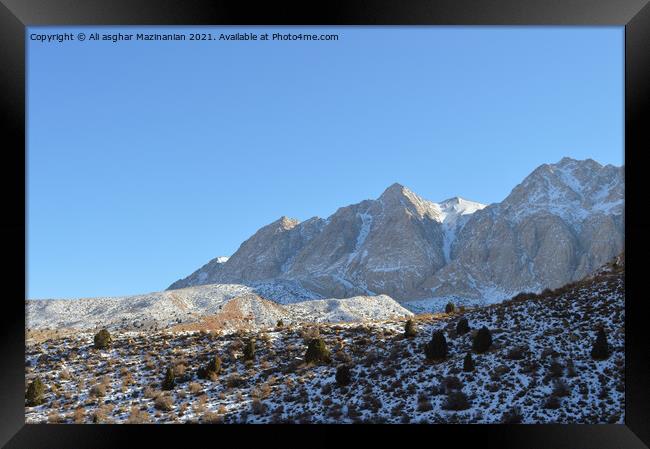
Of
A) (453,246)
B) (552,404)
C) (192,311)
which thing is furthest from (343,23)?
(453,246)

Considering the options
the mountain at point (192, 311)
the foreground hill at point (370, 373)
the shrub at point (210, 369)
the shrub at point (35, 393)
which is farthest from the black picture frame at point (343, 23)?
the mountain at point (192, 311)

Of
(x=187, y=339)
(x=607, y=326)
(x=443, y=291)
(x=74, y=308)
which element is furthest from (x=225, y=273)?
(x=607, y=326)

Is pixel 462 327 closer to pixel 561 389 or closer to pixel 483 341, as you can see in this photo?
pixel 483 341

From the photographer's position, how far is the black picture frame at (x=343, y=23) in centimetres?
941

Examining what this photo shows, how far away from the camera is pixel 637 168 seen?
980 centimetres

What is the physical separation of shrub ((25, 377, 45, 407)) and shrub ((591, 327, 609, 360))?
20336 millimetres

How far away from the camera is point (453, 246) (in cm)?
18112

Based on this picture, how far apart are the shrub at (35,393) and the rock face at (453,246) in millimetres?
112636

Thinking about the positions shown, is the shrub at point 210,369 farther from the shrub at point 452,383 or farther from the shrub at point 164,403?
the shrub at point 452,383

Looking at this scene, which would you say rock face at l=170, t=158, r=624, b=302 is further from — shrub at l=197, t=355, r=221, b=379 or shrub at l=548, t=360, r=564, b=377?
shrub at l=548, t=360, r=564, b=377

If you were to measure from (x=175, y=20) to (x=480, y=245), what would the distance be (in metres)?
166

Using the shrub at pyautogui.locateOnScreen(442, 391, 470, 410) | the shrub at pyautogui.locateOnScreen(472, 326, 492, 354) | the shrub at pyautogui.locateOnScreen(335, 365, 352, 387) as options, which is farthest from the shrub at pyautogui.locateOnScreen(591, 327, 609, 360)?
the shrub at pyautogui.locateOnScreen(335, 365, 352, 387)

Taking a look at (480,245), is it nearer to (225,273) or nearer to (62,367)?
(225,273)

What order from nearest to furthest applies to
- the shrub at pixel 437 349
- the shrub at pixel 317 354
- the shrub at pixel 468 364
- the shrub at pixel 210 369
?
the shrub at pixel 468 364 → the shrub at pixel 437 349 → the shrub at pixel 210 369 → the shrub at pixel 317 354
